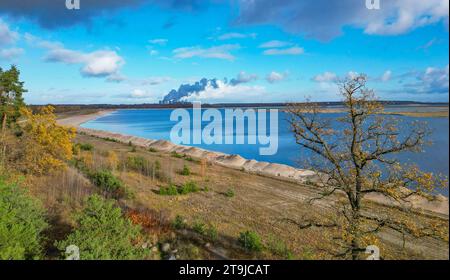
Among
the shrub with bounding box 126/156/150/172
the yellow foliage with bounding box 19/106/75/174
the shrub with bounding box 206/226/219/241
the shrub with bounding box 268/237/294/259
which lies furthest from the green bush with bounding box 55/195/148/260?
the shrub with bounding box 126/156/150/172

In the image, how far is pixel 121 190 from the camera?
22219 mm

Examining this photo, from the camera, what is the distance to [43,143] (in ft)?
78.7

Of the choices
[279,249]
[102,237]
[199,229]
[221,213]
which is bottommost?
[221,213]

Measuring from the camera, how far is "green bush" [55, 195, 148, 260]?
983 cm

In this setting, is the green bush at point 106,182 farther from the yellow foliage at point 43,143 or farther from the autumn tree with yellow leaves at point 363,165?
the autumn tree with yellow leaves at point 363,165

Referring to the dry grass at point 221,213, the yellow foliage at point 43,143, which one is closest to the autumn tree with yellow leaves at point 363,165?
the dry grass at point 221,213

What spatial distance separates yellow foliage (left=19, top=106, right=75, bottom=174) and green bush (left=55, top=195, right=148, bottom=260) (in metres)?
13.3

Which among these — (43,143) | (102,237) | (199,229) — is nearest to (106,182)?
(43,143)

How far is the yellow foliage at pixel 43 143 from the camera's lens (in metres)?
22.9

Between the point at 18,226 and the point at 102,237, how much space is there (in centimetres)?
261

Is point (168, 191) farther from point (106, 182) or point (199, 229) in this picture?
point (199, 229)

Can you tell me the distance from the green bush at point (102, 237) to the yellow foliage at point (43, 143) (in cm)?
1331
